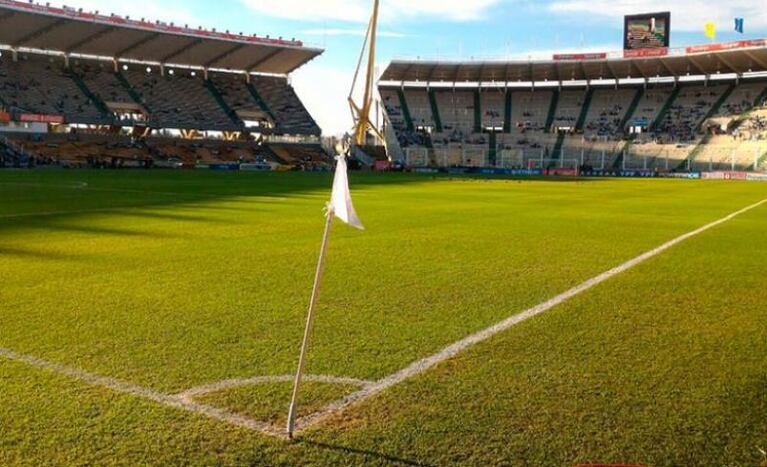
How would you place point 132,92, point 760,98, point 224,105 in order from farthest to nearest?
point 224,105 < point 760,98 < point 132,92

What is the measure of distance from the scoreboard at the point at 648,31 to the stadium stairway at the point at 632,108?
7691 mm

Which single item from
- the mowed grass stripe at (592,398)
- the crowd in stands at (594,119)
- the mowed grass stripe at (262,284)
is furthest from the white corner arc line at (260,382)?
the crowd in stands at (594,119)

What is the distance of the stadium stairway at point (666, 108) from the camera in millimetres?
79125

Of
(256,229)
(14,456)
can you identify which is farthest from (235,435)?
(256,229)

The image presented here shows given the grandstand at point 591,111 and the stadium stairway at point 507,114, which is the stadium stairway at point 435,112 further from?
the stadium stairway at point 507,114

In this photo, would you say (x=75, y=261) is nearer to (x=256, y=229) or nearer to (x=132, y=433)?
(x=256, y=229)

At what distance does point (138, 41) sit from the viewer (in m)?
68.1

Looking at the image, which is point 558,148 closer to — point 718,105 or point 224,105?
point 718,105

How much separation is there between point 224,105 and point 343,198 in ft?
251

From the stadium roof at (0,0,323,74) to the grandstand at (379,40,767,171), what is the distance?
16.9 m

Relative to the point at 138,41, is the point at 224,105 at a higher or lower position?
lower

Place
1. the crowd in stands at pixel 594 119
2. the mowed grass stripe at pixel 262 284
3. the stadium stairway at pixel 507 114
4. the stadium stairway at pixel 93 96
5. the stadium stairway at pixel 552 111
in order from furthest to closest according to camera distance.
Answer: the stadium stairway at pixel 507 114 → the stadium stairway at pixel 552 111 → the crowd in stands at pixel 594 119 → the stadium stairway at pixel 93 96 → the mowed grass stripe at pixel 262 284

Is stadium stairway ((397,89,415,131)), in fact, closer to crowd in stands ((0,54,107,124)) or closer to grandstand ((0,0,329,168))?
grandstand ((0,0,329,168))

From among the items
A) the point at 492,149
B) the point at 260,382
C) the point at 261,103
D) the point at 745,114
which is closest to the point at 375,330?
the point at 260,382
